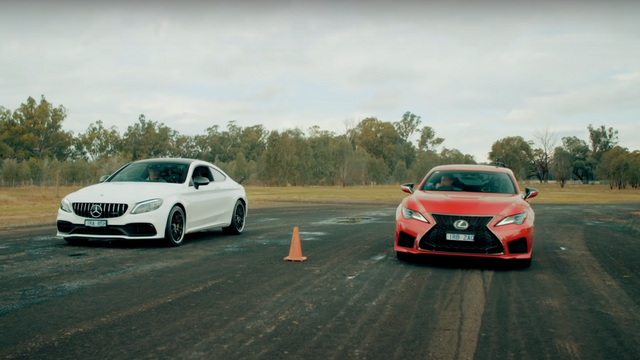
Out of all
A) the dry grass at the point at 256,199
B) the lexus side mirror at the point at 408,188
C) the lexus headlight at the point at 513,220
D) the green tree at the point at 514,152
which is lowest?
the dry grass at the point at 256,199

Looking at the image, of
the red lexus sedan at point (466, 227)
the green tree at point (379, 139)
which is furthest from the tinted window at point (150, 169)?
the green tree at point (379, 139)

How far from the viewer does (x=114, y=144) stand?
371 ft

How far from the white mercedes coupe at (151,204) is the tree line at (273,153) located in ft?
200

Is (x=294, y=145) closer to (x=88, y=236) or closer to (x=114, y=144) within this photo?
(x=114, y=144)

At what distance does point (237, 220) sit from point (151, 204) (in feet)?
10.9

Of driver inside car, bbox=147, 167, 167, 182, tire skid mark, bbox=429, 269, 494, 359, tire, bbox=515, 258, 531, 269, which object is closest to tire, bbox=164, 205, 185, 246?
driver inside car, bbox=147, 167, 167, 182

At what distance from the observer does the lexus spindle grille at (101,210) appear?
10.2 meters

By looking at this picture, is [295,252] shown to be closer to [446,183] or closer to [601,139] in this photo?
[446,183]

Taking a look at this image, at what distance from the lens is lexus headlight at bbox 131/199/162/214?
33.7ft

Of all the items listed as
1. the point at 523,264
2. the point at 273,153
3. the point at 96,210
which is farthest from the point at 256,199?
the point at 273,153

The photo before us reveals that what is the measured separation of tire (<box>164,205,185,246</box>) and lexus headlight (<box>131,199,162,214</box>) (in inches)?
12.8

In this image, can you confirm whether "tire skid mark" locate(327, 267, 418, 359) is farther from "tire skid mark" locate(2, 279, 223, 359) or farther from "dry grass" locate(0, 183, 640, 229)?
"dry grass" locate(0, 183, 640, 229)

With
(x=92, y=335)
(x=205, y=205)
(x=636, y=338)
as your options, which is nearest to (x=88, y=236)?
(x=205, y=205)

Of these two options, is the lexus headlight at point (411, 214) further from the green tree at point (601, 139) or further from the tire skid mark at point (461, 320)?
the green tree at point (601, 139)
